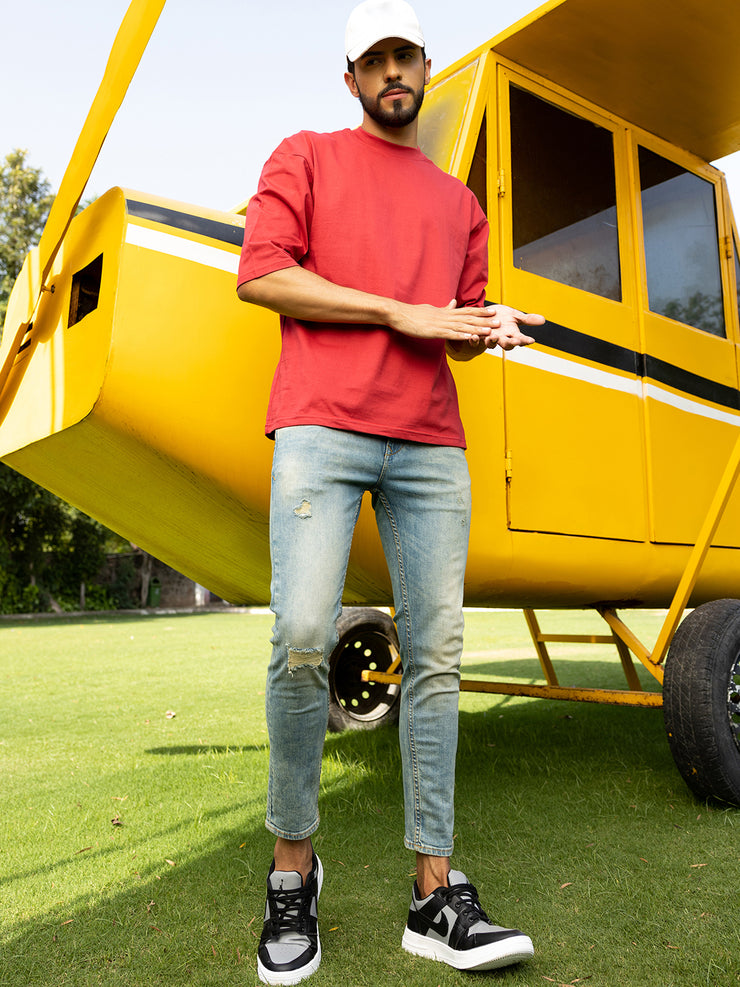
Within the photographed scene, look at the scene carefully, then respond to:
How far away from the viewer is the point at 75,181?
2.02m

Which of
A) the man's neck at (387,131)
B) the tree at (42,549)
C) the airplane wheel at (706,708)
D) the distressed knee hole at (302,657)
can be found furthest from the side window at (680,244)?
the tree at (42,549)

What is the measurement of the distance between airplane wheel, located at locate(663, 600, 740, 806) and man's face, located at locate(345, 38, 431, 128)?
5.85 ft

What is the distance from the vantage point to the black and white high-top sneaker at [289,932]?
58.7 inches

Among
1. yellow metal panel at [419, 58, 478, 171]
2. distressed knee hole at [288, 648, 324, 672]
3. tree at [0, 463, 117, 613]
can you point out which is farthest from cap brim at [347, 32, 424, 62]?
tree at [0, 463, 117, 613]

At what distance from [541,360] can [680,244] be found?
1.27 metres

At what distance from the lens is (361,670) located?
406 centimetres

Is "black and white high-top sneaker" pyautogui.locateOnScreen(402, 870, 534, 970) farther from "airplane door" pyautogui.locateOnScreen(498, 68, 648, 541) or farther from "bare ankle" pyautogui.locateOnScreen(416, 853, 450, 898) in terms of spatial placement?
"airplane door" pyautogui.locateOnScreen(498, 68, 648, 541)

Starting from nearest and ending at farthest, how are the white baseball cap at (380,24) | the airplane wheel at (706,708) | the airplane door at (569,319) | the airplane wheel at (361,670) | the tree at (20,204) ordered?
1. the white baseball cap at (380,24)
2. the airplane wheel at (706,708)
3. the airplane door at (569,319)
4. the airplane wheel at (361,670)
5. the tree at (20,204)

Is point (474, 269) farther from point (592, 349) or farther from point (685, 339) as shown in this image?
point (685, 339)

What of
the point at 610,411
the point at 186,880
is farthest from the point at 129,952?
the point at 610,411

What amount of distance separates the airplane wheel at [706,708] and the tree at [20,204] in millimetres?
22329

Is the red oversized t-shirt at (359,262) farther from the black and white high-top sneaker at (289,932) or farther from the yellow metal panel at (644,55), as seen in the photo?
the yellow metal panel at (644,55)

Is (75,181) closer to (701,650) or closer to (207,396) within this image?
(207,396)

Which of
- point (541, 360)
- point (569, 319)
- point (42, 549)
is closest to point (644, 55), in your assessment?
point (569, 319)
